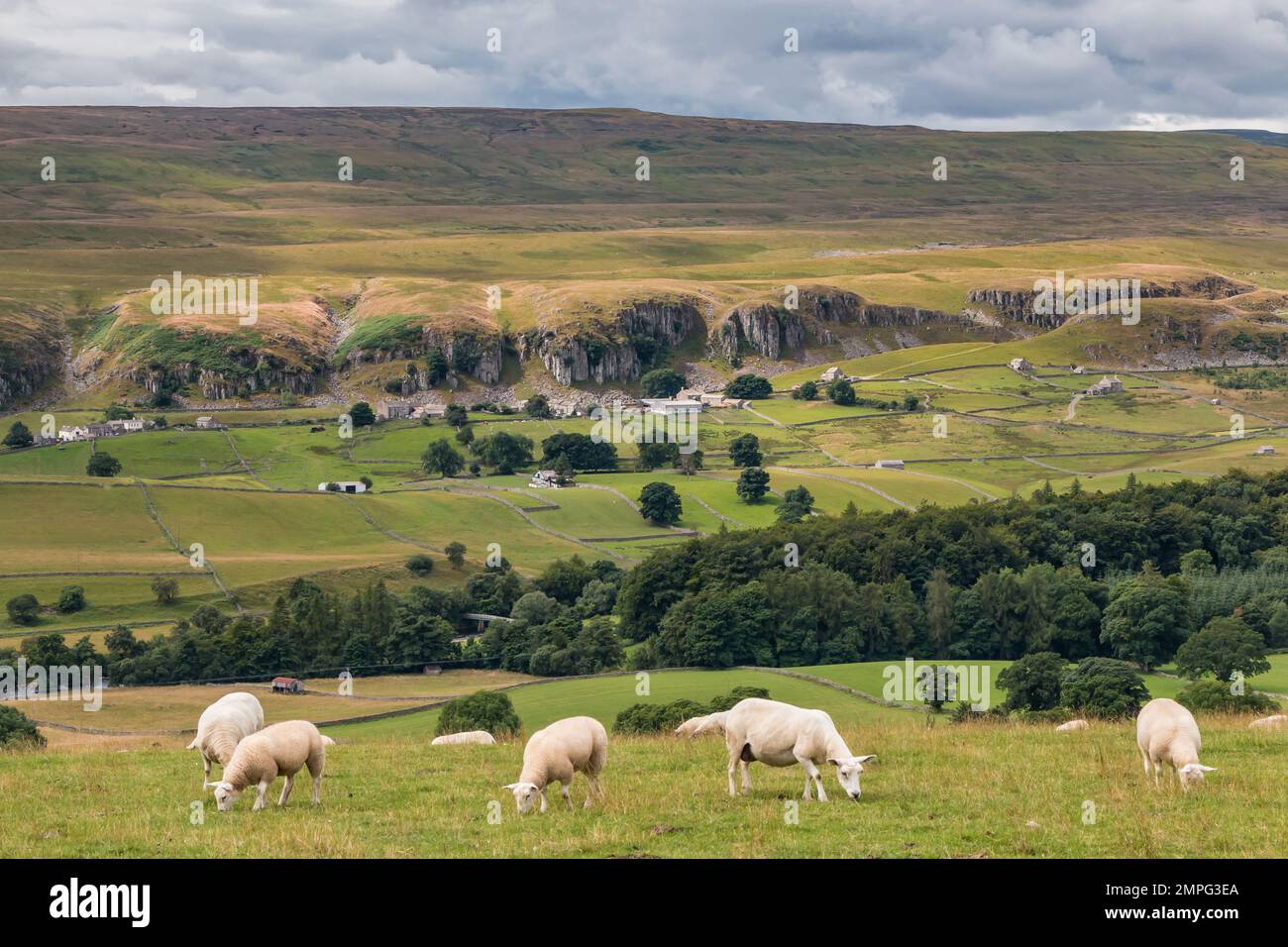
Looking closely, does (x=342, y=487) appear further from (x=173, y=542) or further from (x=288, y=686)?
(x=288, y=686)

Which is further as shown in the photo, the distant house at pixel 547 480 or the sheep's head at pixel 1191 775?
the distant house at pixel 547 480

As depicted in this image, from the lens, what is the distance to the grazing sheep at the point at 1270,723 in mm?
29125

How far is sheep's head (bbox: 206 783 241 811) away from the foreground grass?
35 centimetres

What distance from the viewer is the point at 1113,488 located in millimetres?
160875

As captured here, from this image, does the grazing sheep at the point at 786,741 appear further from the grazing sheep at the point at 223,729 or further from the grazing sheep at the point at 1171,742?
the grazing sheep at the point at 223,729

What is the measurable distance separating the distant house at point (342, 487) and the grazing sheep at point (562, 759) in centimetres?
14456

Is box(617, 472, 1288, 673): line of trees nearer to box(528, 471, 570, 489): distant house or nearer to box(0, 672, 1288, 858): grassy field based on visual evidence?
box(528, 471, 570, 489): distant house

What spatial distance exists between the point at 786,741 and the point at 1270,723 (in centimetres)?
1382

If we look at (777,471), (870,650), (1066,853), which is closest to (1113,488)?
(777,471)

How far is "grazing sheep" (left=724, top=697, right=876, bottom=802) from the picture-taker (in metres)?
21.5

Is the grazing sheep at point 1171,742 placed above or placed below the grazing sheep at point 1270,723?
above

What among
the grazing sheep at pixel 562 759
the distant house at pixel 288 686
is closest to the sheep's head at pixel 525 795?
the grazing sheep at pixel 562 759

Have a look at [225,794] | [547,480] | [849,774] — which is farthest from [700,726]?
[547,480]
